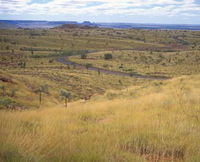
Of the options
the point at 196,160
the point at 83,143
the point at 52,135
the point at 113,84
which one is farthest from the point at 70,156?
the point at 113,84

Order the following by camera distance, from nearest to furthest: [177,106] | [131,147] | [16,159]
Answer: [16,159]
[131,147]
[177,106]

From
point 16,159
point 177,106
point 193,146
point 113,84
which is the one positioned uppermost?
point 16,159

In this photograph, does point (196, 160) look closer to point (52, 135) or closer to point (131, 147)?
point (131, 147)

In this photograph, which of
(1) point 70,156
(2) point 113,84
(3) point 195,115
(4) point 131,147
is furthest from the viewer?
(2) point 113,84

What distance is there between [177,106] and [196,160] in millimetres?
4999

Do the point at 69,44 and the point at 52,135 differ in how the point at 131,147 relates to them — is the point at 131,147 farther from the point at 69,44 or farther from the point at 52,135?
the point at 69,44

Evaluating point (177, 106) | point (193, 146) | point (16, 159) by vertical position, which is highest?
point (16, 159)

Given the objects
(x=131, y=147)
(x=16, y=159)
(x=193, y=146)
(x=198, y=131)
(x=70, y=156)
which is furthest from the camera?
(x=198, y=131)

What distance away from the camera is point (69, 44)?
424 feet

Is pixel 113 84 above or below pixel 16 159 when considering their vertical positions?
below

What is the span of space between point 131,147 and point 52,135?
1.46 meters

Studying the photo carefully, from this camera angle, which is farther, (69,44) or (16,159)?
(69,44)

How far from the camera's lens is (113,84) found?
46438 millimetres

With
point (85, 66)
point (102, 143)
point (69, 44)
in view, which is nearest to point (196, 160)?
point (102, 143)
